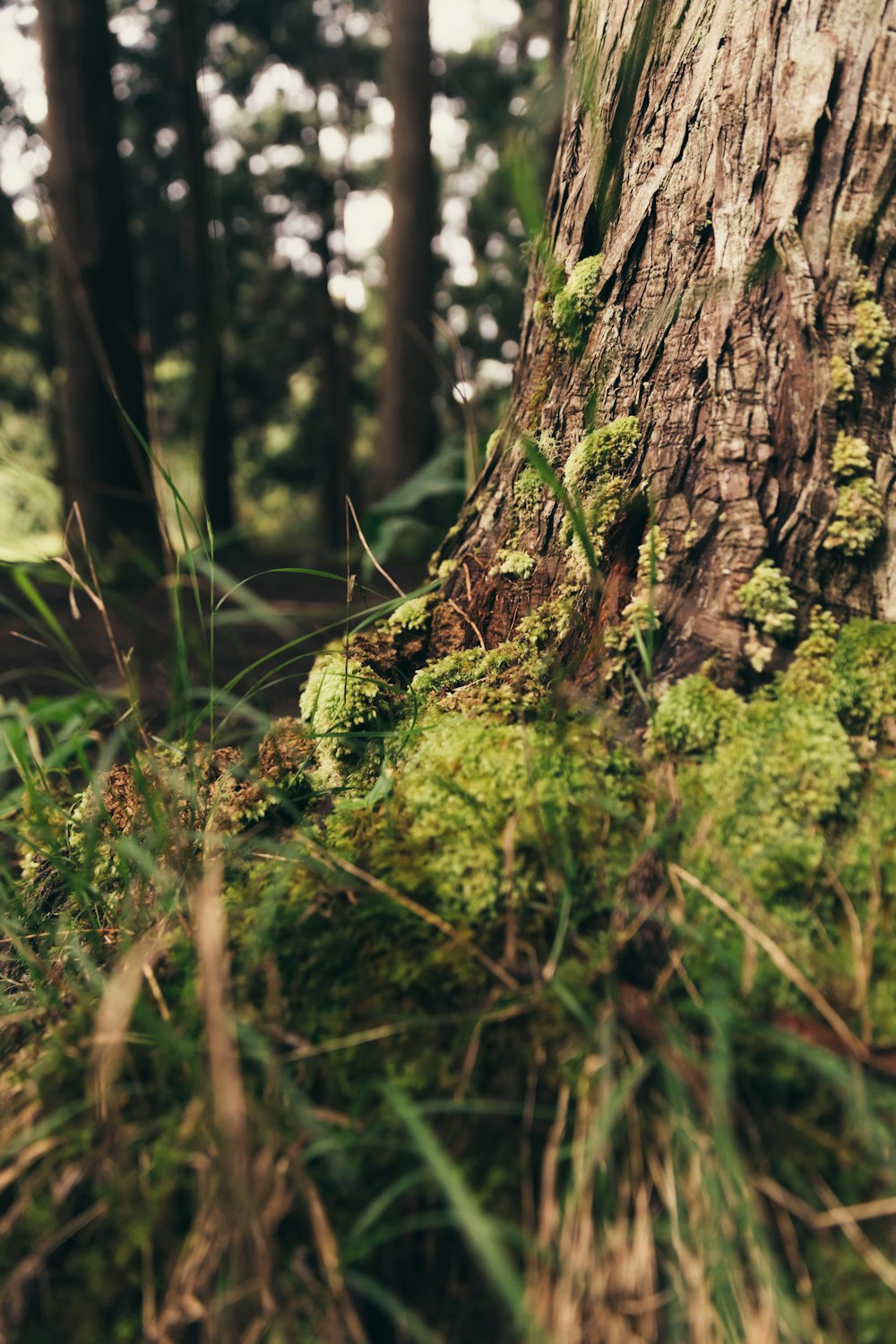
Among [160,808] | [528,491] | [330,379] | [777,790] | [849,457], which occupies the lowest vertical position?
[330,379]

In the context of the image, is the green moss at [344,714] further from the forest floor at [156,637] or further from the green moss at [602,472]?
the green moss at [602,472]

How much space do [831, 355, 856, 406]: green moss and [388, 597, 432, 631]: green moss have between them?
82cm

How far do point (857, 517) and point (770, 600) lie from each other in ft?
0.60

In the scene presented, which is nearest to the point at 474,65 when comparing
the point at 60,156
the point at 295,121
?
the point at 295,121

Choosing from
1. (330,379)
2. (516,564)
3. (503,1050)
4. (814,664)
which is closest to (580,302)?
(516,564)

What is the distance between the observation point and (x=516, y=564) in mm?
1553

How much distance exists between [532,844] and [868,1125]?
1.62 feet

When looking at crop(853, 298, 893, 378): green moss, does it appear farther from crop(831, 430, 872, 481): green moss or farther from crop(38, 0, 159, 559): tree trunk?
crop(38, 0, 159, 559): tree trunk

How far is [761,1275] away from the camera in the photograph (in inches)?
30.0

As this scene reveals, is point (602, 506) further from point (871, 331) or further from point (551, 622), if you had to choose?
point (871, 331)

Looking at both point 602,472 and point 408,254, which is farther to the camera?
point 408,254

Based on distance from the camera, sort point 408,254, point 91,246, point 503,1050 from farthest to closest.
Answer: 1. point 408,254
2. point 91,246
3. point 503,1050

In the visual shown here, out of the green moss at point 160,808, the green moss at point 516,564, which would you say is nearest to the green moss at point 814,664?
the green moss at point 516,564

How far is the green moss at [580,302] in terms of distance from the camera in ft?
4.81
